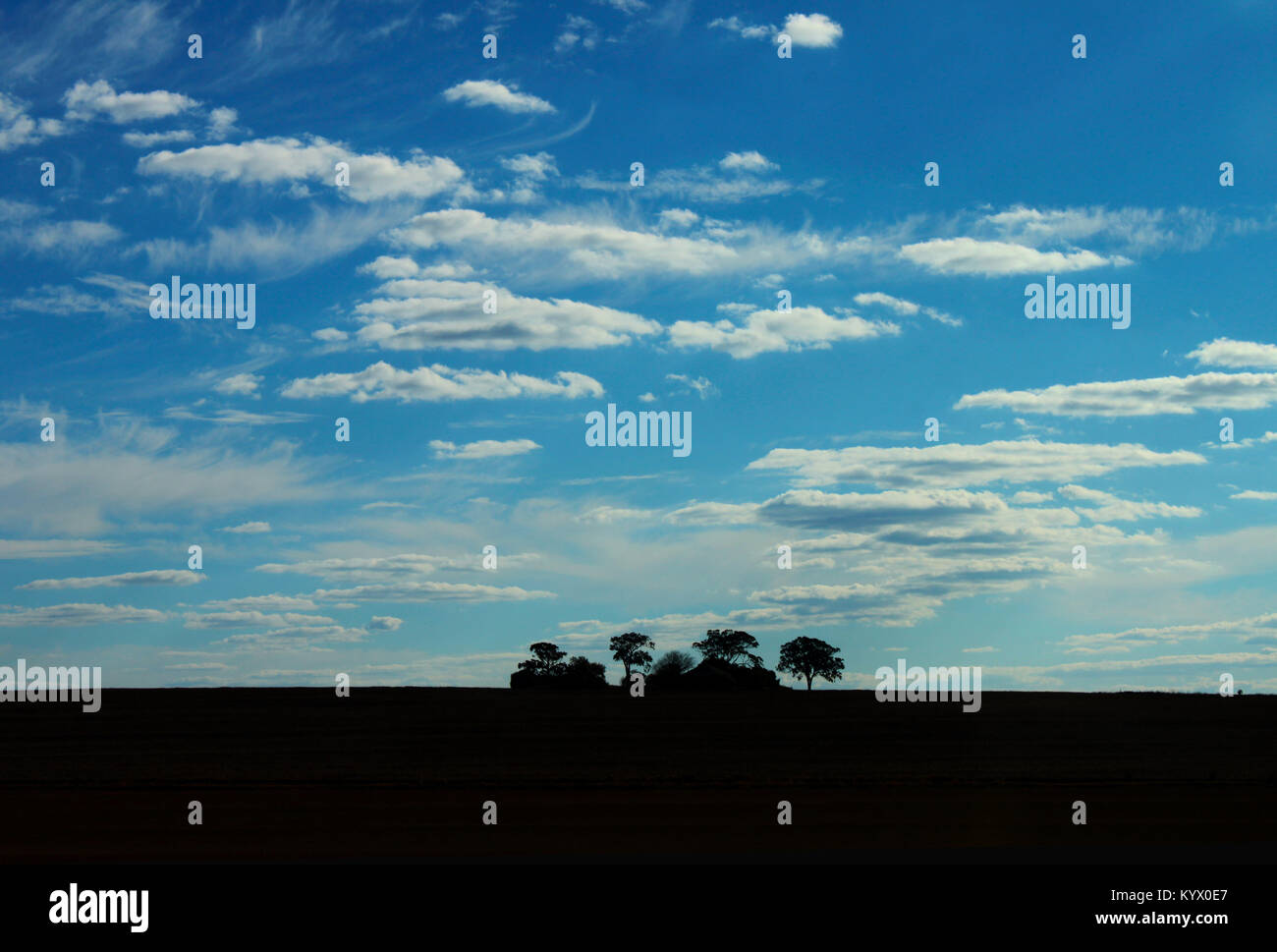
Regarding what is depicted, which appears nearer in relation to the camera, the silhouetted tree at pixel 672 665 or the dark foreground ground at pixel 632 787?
the dark foreground ground at pixel 632 787

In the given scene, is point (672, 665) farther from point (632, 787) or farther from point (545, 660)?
point (632, 787)

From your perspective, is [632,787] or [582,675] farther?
[582,675]

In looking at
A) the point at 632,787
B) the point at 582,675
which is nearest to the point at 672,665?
the point at 582,675

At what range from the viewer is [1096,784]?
39.0 m

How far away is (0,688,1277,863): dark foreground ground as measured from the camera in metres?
25.4

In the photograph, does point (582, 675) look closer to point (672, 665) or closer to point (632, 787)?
point (672, 665)

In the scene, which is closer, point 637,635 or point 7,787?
point 7,787

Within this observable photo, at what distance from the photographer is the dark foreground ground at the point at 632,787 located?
25.4 m

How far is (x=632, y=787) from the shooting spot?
1501 inches

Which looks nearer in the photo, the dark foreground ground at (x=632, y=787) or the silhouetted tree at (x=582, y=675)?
the dark foreground ground at (x=632, y=787)

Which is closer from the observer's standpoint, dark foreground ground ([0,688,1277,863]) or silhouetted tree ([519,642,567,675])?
dark foreground ground ([0,688,1277,863])
